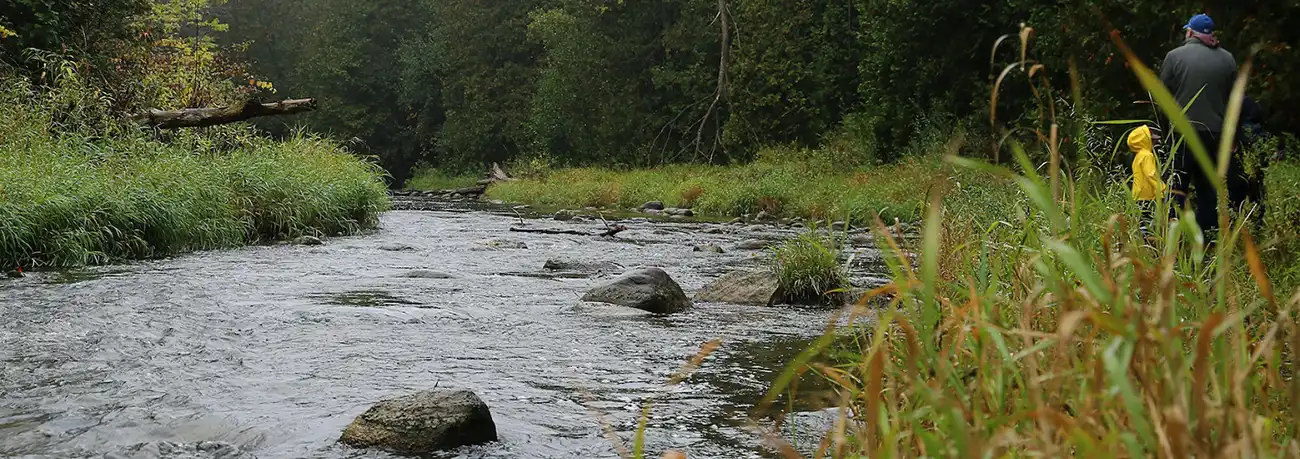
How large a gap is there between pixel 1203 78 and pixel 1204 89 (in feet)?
0.23

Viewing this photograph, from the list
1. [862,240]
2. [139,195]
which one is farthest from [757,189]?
[139,195]

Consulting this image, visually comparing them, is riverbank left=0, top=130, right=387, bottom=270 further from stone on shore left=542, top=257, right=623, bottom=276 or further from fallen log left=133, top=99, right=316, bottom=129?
stone on shore left=542, top=257, right=623, bottom=276

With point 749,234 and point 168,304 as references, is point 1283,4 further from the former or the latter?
point 168,304

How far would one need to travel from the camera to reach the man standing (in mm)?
6121

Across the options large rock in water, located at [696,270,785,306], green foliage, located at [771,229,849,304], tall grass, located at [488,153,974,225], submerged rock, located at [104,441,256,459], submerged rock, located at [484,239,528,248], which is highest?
submerged rock, located at [104,441,256,459]

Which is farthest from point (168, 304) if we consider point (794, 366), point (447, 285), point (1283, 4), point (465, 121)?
→ point (465, 121)

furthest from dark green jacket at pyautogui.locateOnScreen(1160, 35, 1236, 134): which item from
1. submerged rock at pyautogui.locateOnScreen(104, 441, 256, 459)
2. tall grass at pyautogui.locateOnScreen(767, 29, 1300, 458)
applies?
submerged rock at pyautogui.locateOnScreen(104, 441, 256, 459)

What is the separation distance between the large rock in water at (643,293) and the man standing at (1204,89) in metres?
3.13

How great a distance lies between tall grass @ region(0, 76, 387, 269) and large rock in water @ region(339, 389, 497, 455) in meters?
6.04

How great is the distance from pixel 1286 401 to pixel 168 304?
635 cm

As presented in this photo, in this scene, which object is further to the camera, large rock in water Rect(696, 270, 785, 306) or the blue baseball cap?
large rock in water Rect(696, 270, 785, 306)

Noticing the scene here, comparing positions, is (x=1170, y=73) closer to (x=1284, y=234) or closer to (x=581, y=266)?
(x=1284, y=234)

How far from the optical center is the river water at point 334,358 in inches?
160

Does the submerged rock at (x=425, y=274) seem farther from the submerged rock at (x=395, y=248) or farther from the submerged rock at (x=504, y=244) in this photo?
the submerged rock at (x=504, y=244)
